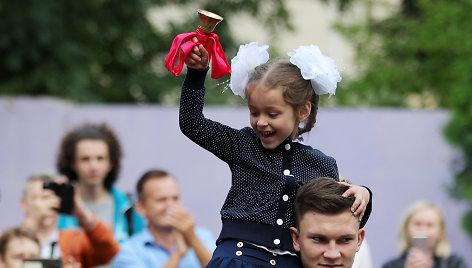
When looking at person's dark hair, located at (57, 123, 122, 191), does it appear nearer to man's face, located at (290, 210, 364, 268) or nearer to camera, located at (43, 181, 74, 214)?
camera, located at (43, 181, 74, 214)

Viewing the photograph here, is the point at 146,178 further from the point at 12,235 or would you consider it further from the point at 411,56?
the point at 411,56

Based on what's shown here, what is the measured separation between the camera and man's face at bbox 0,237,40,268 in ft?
19.6

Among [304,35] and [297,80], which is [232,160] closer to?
[297,80]

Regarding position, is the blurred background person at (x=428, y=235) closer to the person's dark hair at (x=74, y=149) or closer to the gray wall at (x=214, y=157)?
the person's dark hair at (x=74, y=149)

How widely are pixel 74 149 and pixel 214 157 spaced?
3.12m

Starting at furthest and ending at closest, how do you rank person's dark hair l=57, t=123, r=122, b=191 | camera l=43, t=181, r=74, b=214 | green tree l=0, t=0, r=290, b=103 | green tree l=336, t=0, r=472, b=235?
green tree l=336, t=0, r=472, b=235, green tree l=0, t=0, r=290, b=103, person's dark hair l=57, t=123, r=122, b=191, camera l=43, t=181, r=74, b=214

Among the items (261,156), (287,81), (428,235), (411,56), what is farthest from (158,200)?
(411,56)

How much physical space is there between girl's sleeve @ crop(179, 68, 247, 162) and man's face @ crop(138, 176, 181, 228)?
84.6 inches

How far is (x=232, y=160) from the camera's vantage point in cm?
407

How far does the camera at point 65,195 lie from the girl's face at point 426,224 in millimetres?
2526

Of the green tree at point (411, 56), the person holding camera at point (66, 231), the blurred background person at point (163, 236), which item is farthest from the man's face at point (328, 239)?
the green tree at point (411, 56)

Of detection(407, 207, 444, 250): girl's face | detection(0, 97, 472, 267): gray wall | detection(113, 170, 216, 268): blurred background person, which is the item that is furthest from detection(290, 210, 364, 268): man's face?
detection(0, 97, 472, 267): gray wall

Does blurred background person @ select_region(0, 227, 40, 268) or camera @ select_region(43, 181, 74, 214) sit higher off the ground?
camera @ select_region(43, 181, 74, 214)

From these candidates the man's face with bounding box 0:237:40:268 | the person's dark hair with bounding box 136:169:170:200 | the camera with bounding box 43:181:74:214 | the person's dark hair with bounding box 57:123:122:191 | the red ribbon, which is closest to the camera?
the red ribbon
